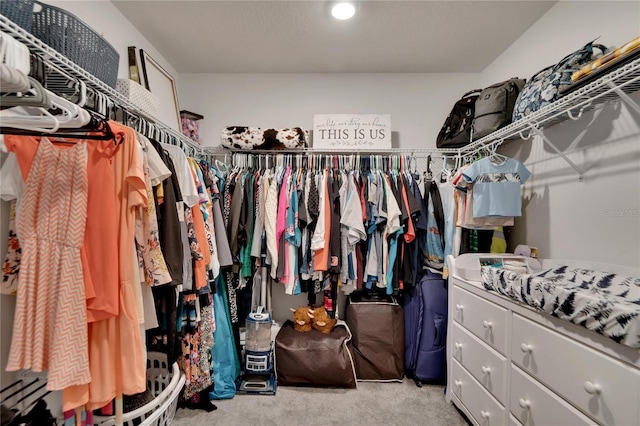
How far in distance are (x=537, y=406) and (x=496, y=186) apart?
104cm

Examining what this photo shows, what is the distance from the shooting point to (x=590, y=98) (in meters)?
1.11

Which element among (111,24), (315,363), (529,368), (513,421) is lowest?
(315,363)

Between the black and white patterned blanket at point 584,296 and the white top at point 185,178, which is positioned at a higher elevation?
the white top at point 185,178

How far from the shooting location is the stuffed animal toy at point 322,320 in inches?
75.5

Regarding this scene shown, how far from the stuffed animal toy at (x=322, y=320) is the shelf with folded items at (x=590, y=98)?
1.75m

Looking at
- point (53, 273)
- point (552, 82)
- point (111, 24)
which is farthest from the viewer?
point (111, 24)

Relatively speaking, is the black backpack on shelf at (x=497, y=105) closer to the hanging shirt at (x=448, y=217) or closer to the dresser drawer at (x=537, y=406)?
the hanging shirt at (x=448, y=217)

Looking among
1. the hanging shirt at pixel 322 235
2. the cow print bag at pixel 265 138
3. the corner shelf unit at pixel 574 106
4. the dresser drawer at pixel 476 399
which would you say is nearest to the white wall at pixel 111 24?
the cow print bag at pixel 265 138

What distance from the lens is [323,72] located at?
228cm

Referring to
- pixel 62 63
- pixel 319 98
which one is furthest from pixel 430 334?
pixel 62 63

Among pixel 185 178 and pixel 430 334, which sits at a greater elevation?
pixel 185 178

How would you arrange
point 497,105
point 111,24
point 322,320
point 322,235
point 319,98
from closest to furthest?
1. point 111,24
2. point 497,105
3. point 322,235
4. point 322,320
5. point 319,98

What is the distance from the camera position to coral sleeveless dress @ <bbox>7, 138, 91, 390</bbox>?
735mm

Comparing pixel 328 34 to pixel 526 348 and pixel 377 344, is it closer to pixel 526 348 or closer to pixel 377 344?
pixel 526 348
